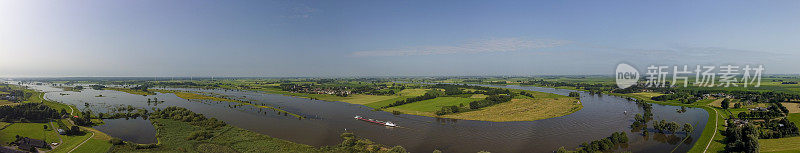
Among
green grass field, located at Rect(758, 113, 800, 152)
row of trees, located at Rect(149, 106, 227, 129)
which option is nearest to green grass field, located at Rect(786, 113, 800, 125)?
green grass field, located at Rect(758, 113, 800, 152)

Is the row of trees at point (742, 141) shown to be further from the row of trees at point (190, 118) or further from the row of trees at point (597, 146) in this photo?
the row of trees at point (190, 118)

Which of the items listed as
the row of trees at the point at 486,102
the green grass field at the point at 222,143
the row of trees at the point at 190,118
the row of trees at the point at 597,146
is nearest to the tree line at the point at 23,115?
the row of trees at the point at 190,118

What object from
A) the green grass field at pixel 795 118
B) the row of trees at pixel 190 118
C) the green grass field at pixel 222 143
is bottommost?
the green grass field at pixel 222 143

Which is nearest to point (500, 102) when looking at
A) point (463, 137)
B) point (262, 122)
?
point (463, 137)

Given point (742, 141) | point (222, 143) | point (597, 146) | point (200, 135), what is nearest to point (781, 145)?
point (742, 141)

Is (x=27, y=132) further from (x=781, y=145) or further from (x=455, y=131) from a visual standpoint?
(x=781, y=145)

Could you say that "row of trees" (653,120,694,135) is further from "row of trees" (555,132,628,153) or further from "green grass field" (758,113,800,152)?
"row of trees" (555,132,628,153)

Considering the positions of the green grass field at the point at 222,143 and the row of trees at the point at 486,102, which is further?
the row of trees at the point at 486,102

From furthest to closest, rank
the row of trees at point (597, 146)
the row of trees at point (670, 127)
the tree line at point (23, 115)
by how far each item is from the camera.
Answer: the tree line at point (23, 115)
the row of trees at point (670, 127)
the row of trees at point (597, 146)

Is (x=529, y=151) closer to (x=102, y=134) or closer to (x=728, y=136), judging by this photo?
(x=728, y=136)

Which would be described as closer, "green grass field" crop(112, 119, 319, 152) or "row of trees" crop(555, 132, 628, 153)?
"row of trees" crop(555, 132, 628, 153)

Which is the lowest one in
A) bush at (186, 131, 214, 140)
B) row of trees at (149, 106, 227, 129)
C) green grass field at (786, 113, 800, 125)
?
bush at (186, 131, 214, 140)
